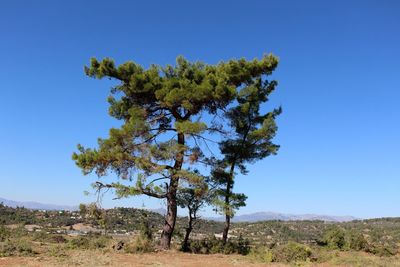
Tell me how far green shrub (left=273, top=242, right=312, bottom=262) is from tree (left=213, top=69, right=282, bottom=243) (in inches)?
148

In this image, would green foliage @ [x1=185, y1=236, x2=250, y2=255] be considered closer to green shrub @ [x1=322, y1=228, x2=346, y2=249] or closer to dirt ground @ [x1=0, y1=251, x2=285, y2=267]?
dirt ground @ [x1=0, y1=251, x2=285, y2=267]

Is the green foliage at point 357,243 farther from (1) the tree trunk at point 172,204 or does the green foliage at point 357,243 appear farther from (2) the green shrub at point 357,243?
(1) the tree trunk at point 172,204

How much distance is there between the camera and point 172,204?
22.2 metres

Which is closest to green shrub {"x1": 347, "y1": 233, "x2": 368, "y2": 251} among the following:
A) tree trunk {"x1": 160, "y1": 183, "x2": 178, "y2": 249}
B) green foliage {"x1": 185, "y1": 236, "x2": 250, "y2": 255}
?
green foliage {"x1": 185, "y1": 236, "x2": 250, "y2": 255}

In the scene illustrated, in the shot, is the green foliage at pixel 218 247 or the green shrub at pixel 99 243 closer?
the green shrub at pixel 99 243

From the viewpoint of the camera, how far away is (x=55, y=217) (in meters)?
62.9

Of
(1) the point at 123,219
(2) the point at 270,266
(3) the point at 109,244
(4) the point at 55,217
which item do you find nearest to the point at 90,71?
(3) the point at 109,244

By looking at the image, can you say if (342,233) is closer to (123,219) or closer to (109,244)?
(109,244)

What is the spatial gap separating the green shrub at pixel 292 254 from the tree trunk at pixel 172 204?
5.12 meters

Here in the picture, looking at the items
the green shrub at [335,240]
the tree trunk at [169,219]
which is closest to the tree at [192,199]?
the tree trunk at [169,219]

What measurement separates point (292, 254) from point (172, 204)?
596cm

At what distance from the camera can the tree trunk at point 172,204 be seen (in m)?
21.8

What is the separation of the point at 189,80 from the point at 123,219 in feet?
122

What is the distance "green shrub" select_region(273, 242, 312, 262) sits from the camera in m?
19.4
